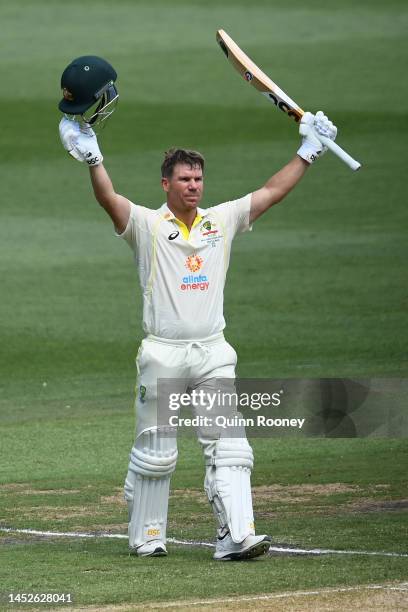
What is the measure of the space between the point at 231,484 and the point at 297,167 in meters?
1.79

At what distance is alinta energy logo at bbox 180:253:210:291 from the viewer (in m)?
8.50

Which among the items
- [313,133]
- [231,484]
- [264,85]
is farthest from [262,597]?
[264,85]

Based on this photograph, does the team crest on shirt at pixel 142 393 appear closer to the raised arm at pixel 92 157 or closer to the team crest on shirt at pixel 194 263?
the team crest on shirt at pixel 194 263


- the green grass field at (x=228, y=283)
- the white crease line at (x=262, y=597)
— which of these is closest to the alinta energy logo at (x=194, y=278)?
the green grass field at (x=228, y=283)

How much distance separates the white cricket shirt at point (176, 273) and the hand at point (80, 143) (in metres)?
0.37

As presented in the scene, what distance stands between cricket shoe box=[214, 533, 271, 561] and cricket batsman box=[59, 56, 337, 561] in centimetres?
2

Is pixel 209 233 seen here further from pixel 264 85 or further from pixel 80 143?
pixel 264 85

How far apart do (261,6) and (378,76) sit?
6882 millimetres

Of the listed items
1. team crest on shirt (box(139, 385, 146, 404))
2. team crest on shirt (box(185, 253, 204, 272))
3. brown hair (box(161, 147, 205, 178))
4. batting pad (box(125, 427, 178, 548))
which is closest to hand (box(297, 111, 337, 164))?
brown hair (box(161, 147, 205, 178))

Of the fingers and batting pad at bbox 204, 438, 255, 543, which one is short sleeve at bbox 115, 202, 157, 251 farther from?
batting pad at bbox 204, 438, 255, 543

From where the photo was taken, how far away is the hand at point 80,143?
8430mm

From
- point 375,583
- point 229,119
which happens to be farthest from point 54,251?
point 375,583

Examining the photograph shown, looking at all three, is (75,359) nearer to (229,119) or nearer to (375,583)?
(375,583)

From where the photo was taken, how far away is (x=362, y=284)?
18812mm
